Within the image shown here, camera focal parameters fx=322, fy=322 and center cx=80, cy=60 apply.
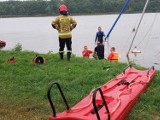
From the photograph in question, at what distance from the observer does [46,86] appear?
7859 mm

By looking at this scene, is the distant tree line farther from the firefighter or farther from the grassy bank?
the grassy bank

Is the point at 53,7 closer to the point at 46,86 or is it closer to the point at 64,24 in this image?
the point at 64,24

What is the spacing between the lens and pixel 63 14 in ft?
35.7

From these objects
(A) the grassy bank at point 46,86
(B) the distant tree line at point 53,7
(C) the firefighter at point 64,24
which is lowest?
(A) the grassy bank at point 46,86

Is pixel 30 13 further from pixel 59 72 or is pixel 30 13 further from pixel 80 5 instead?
pixel 59 72

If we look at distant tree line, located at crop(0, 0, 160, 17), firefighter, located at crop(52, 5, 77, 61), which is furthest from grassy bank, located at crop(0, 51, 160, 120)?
distant tree line, located at crop(0, 0, 160, 17)

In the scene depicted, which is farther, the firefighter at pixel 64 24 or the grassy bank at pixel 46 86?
the firefighter at pixel 64 24

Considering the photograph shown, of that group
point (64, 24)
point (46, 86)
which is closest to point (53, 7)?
point (64, 24)

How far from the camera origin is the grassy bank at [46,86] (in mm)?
6168

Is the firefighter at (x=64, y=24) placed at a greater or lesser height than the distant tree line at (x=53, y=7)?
lesser

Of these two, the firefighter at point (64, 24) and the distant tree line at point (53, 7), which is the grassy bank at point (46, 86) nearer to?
the firefighter at point (64, 24)

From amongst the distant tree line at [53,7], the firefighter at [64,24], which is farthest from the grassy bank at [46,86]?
the distant tree line at [53,7]

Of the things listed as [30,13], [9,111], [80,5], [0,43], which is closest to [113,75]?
[9,111]

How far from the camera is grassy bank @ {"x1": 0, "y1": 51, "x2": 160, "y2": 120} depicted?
617 centimetres
